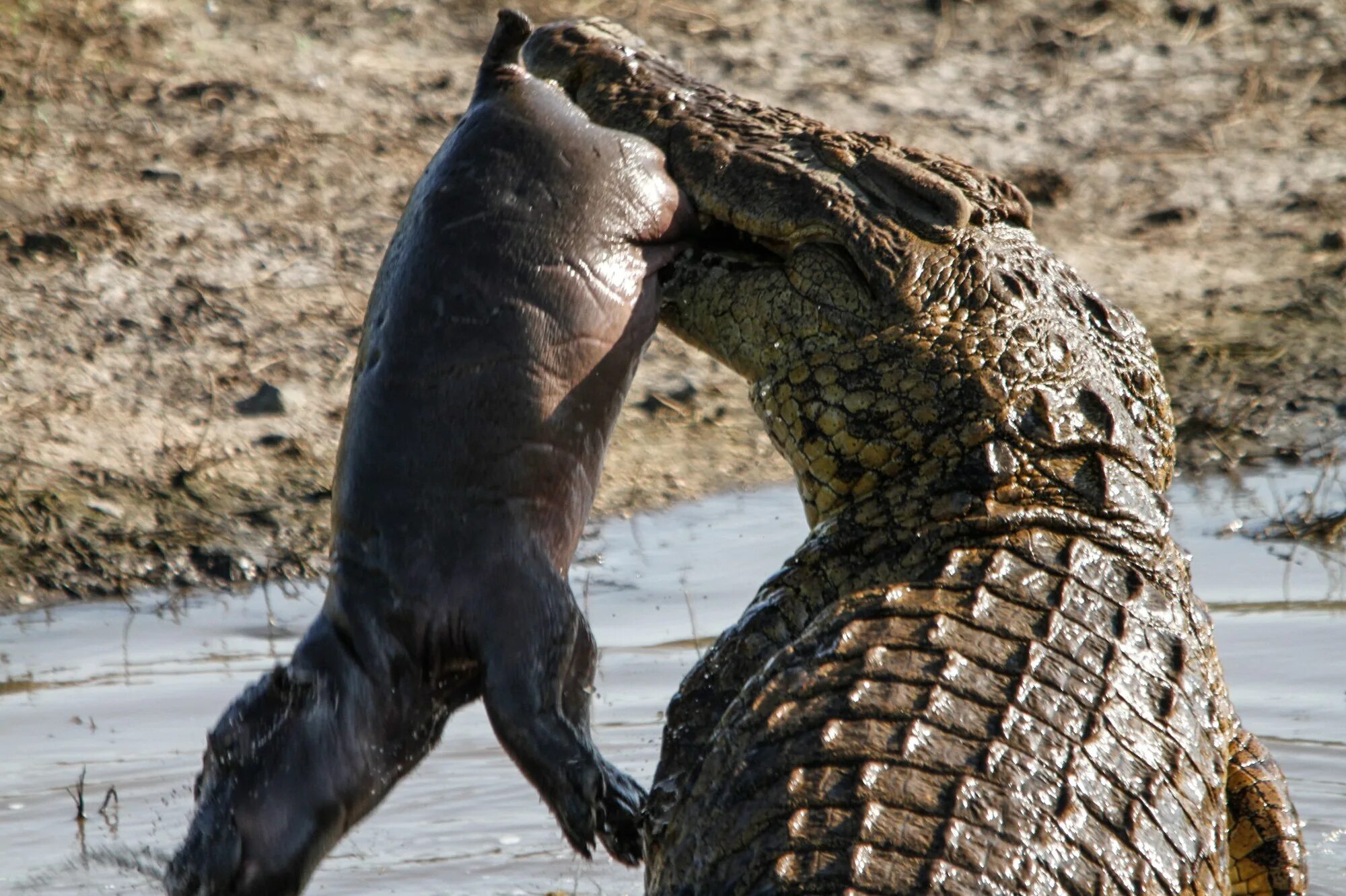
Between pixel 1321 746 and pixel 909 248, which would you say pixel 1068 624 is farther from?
pixel 1321 746

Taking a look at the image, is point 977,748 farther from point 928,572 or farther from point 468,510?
point 468,510

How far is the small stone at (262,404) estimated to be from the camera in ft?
20.1

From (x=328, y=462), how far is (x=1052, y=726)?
381cm

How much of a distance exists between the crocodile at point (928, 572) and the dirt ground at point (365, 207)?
2727 mm

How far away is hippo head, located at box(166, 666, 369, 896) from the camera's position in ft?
8.11

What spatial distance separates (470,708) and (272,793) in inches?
111

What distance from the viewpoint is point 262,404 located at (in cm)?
615

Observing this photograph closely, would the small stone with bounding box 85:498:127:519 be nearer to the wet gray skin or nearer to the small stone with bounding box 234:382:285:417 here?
the small stone with bounding box 234:382:285:417

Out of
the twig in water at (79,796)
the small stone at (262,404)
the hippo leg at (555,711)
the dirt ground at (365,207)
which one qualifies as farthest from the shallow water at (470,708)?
the hippo leg at (555,711)

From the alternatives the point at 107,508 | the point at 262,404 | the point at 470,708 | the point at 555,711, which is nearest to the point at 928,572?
the point at 555,711

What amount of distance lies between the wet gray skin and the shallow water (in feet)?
5.00

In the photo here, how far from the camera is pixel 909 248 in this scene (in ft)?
10.3

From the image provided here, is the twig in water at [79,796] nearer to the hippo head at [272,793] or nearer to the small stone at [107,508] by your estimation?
the small stone at [107,508]

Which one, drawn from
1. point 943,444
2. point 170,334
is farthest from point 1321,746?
point 170,334
